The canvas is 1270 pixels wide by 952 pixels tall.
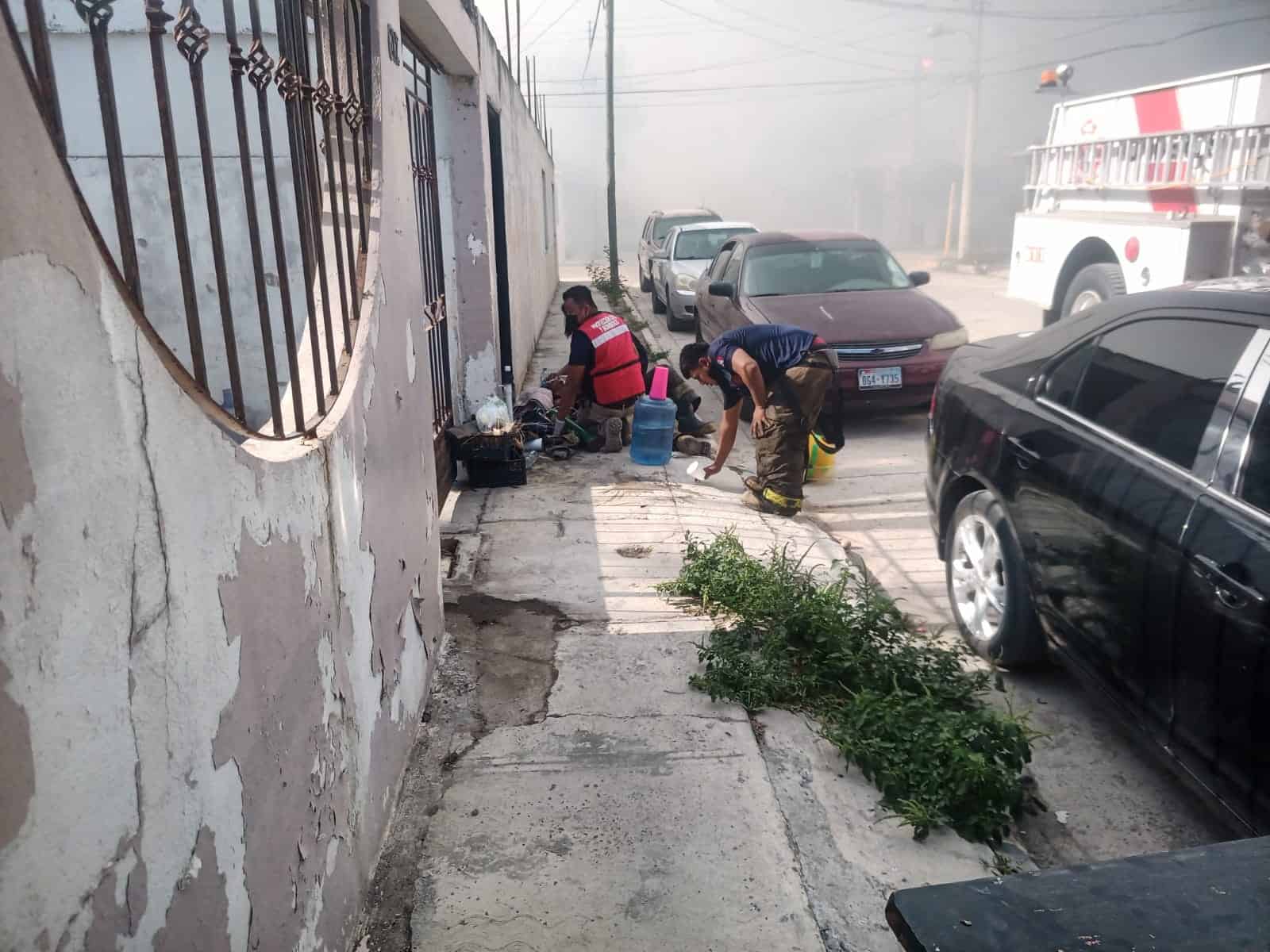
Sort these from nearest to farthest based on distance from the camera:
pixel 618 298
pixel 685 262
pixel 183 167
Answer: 1. pixel 183 167
2. pixel 685 262
3. pixel 618 298

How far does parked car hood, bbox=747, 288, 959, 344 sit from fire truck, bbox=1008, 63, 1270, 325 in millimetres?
1605

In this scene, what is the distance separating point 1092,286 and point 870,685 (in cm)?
674

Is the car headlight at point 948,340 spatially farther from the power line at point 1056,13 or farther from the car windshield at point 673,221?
the power line at point 1056,13

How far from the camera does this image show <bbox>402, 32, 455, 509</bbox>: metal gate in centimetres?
508

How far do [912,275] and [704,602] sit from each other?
18.1 feet

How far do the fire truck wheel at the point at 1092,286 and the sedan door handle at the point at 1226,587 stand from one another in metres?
6.30

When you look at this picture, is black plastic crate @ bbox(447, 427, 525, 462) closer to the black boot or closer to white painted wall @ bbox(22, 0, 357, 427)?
white painted wall @ bbox(22, 0, 357, 427)

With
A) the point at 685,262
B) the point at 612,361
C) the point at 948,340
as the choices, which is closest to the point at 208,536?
the point at 612,361

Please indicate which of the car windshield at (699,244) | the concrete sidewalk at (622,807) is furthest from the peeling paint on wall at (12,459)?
the car windshield at (699,244)

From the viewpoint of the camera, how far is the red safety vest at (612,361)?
6.82 meters

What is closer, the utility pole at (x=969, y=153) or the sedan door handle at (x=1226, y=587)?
the sedan door handle at (x=1226, y=587)

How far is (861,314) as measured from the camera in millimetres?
7805

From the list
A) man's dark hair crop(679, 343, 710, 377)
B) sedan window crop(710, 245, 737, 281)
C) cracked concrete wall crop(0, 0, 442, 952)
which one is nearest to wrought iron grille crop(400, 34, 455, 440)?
man's dark hair crop(679, 343, 710, 377)

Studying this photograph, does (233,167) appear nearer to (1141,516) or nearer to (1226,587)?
(1141,516)
